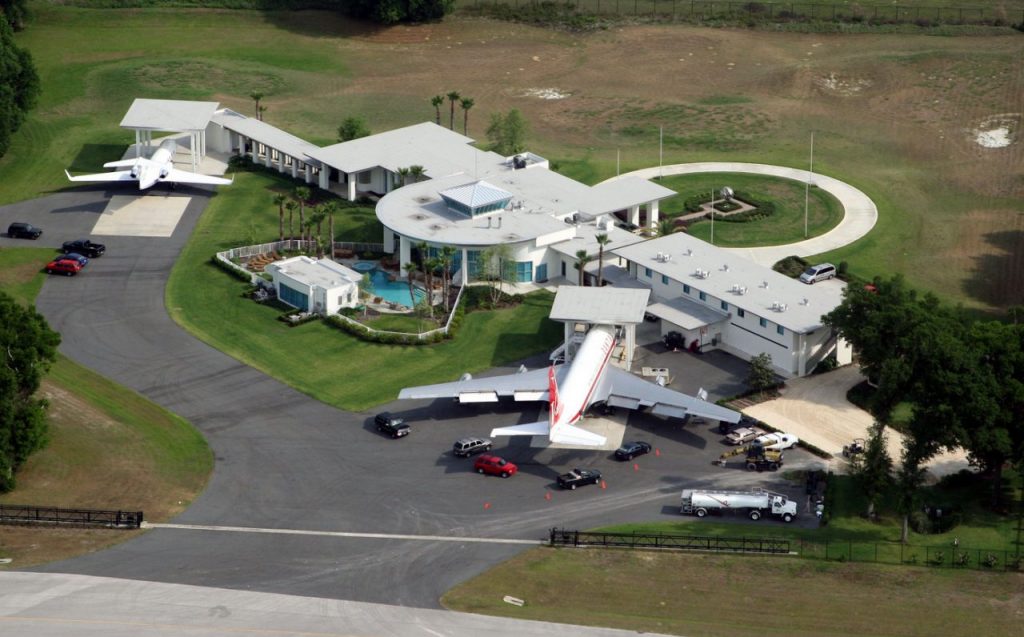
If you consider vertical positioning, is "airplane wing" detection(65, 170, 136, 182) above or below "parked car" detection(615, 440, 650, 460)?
above

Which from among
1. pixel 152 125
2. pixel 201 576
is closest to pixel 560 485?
pixel 201 576

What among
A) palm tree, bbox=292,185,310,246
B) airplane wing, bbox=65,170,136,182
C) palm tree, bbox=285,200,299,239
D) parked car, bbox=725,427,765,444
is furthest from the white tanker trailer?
airplane wing, bbox=65,170,136,182

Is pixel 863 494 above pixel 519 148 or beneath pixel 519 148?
beneath

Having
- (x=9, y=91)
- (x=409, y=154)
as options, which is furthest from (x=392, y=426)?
(x=9, y=91)

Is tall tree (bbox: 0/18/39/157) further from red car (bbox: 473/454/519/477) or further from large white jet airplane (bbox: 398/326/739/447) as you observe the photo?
red car (bbox: 473/454/519/477)

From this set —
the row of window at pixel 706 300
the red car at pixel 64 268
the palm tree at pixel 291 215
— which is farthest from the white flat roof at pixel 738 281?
the red car at pixel 64 268

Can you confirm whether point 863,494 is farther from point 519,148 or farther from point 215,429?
point 519,148

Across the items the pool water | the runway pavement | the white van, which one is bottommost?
the runway pavement
